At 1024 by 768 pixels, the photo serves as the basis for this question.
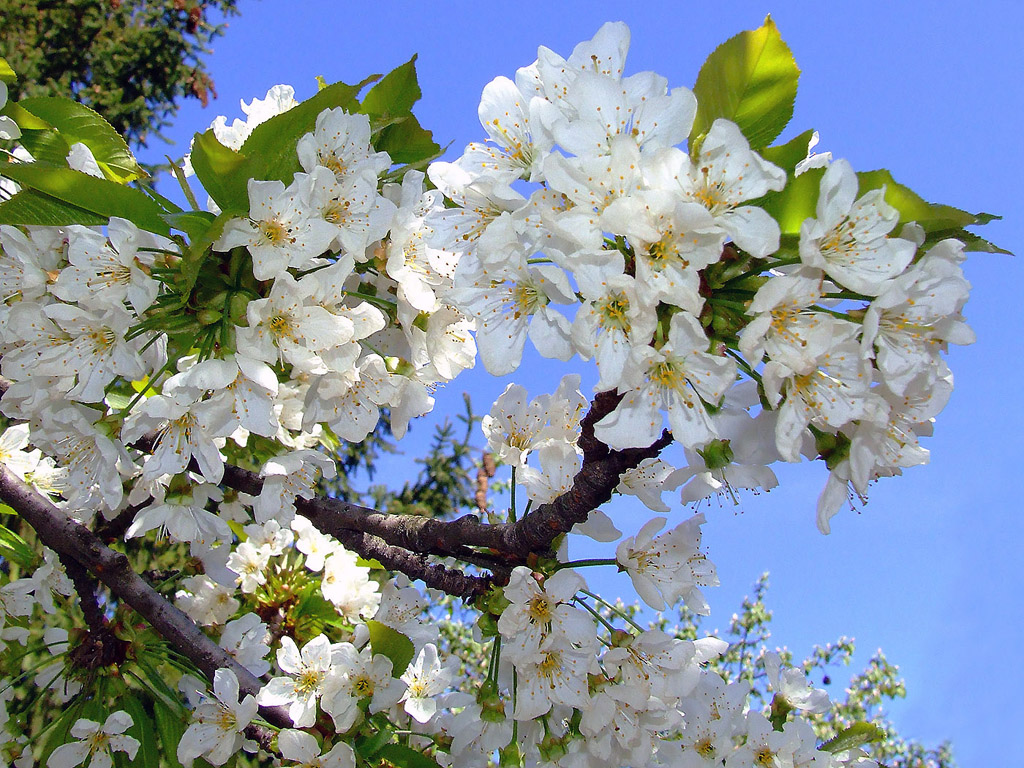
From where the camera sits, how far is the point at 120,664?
2773 mm

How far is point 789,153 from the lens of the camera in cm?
140

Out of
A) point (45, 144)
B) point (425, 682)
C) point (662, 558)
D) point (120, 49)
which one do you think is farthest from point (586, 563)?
point (120, 49)

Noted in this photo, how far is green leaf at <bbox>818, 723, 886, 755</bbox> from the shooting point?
2703 mm

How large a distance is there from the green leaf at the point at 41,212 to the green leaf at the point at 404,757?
167 cm

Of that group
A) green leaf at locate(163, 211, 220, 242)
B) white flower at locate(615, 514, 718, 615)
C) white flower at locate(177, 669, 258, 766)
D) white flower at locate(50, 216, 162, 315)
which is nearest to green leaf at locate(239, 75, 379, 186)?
green leaf at locate(163, 211, 220, 242)

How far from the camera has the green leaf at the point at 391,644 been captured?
92.5 inches

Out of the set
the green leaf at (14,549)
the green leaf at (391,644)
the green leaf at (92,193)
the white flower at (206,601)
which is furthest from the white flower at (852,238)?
the white flower at (206,601)

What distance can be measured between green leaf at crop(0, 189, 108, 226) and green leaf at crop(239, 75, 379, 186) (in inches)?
16.8

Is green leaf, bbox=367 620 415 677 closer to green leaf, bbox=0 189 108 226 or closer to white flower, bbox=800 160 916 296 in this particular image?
green leaf, bbox=0 189 108 226

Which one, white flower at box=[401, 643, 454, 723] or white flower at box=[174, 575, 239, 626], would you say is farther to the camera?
white flower at box=[174, 575, 239, 626]

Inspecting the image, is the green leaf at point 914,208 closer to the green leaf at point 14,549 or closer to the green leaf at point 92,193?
the green leaf at point 92,193

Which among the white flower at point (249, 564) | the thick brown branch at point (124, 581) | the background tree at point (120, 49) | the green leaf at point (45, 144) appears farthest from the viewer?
the background tree at point (120, 49)

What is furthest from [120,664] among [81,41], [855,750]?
[81,41]

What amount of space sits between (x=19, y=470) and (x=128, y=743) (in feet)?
4.35
